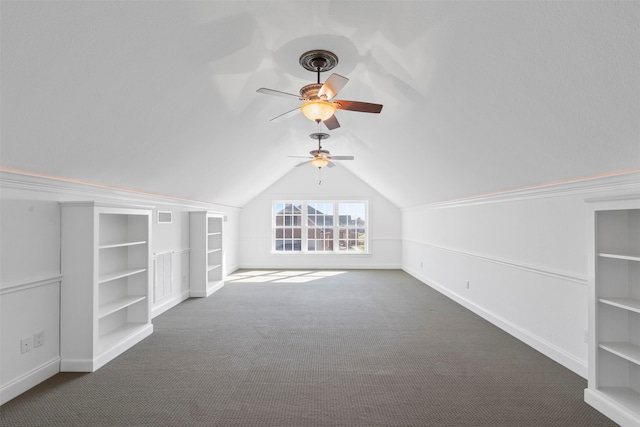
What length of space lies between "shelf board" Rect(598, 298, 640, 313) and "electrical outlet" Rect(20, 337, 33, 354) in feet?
15.3

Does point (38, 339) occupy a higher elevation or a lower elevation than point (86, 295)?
lower

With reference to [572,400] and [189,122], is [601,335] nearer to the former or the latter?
[572,400]

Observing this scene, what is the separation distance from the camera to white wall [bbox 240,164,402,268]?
9.39 m

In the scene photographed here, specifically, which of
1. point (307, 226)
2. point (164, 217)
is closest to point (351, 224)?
point (307, 226)

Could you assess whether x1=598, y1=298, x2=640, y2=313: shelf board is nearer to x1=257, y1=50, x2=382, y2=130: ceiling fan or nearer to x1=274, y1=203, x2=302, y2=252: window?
x1=257, y1=50, x2=382, y2=130: ceiling fan

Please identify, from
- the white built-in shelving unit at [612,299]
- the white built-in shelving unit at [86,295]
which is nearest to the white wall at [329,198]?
the white built-in shelving unit at [86,295]

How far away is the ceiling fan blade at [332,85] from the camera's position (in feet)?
7.61

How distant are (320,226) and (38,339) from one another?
23.5ft

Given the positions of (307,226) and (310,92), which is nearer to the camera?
(310,92)

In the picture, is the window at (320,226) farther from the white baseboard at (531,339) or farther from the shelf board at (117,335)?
the shelf board at (117,335)

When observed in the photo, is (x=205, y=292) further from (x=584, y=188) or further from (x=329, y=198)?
(x=584, y=188)

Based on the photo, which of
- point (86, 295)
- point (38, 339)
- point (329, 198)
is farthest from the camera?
point (329, 198)

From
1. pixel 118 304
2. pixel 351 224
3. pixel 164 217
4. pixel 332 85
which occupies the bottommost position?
pixel 118 304

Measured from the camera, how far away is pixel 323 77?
3.52 m
